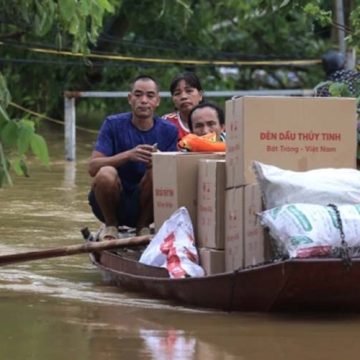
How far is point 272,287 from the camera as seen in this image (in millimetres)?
6336

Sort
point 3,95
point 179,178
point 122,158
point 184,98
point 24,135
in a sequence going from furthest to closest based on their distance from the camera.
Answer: point 184,98
point 122,158
point 179,178
point 3,95
point 24,135

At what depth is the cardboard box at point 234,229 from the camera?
669cm

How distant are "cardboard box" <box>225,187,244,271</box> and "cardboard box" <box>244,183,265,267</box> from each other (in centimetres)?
4

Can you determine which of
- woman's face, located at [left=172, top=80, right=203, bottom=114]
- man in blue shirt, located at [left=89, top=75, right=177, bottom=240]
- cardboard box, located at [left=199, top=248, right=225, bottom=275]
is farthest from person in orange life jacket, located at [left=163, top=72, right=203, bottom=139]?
cardboard box, located at [left=199, top=248, right=225, bottom=275]

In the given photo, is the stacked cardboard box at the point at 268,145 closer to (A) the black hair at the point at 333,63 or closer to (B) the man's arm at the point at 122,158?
(B) the man's arm at the point at 122,158

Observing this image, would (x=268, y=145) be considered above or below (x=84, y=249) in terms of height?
above

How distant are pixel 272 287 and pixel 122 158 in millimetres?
2006

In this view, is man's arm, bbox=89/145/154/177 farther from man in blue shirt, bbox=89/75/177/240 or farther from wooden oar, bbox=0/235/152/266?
wooden oar, bbox=0/235/152/266

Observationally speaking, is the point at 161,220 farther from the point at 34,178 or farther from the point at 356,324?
the point at 34,178

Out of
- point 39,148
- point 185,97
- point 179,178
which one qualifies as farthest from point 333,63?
point 39,148

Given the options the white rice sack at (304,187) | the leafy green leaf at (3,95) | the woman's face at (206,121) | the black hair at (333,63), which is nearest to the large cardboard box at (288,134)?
the white rice sack at (304,187)

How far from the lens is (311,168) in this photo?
673cm

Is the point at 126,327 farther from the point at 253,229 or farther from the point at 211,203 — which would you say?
the point at 211,203

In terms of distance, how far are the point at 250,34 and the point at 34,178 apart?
8.99m
